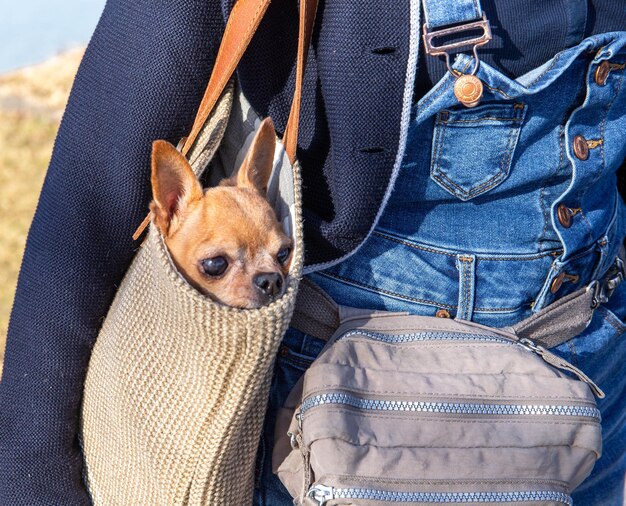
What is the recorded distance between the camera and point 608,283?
4.99ft

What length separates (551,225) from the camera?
4.50 ft

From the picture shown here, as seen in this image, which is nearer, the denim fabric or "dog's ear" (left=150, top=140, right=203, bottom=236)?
"dog's ear" (left=150, top=140, right=203, bottom=236)

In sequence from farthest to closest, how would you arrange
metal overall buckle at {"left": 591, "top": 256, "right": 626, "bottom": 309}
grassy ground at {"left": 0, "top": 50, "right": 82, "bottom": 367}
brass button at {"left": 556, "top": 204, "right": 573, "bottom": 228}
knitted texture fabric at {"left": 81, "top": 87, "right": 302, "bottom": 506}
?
grassy ground at {"left": 0, "top": 50, "right": 82, "bottom": 367}, metal overall buckle at {"left": 591, "top": 256, "right": 626, "bottom": 309}, brass button at {"left": 556, "top": 204, "right": 573, "bottom": 228}, knitted texture fabric at {"left": 81, "top": 87, "right": 302, "bottom": 506}

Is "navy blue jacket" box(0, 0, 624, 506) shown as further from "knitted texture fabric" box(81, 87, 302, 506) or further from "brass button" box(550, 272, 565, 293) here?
"brass button" box(550, 272, 565, 293)

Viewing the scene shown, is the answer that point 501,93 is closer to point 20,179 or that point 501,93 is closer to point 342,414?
point 342,414

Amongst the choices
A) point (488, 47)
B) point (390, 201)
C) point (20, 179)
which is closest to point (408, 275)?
point (390, 201)

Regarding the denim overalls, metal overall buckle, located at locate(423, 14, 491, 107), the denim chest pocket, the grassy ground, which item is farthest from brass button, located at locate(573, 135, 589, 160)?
the grassy ground

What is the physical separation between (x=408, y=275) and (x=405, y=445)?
0.29 metres

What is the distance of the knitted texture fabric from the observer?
114 centimetres

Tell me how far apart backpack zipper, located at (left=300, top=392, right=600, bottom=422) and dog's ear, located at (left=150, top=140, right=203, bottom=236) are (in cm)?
36

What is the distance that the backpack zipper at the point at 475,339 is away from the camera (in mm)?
1306

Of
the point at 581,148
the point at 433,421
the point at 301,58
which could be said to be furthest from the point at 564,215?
the point at 301,58

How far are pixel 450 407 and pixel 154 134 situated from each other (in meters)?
0.63

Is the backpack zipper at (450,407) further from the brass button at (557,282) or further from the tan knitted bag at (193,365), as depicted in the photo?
the brass button at (557,282)
